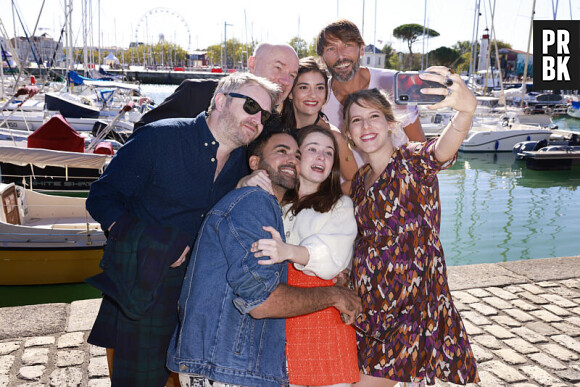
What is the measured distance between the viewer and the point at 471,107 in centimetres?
227

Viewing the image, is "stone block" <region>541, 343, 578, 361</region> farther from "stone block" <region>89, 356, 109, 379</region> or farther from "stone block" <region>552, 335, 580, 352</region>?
"stone block" <region>89, 356, 109, 379</region>

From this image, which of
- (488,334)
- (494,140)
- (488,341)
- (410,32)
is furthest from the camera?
(410,32)

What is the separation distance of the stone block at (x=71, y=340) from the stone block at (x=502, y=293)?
446cm

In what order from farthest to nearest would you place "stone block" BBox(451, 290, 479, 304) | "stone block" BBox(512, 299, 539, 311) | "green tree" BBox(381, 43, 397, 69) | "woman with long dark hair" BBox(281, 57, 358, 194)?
1. "green tree" BBox(381, 43, 397, 69)
2. "stone block" BBox(451, 290, 479, 304)
3. "stone block" BBox(512, 299, 539, 311)
4. "woman with long dark hair" BBox(281, 57, 358, 194)

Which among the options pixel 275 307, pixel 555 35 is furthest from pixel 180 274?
pixel 555 35

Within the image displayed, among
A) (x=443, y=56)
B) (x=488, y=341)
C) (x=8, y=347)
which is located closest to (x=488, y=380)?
(x=488, y=341)

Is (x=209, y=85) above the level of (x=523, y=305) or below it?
above

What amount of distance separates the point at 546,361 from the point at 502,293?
1.47 metres

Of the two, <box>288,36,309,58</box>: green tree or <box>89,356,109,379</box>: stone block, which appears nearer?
<box>89,356,109,379</box>: stone block

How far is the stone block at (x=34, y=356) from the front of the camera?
13.2 feet

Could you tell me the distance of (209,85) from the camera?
10.6ft

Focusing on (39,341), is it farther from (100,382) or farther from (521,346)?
(521,346)

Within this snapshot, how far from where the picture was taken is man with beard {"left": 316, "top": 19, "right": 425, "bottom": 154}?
3443mm

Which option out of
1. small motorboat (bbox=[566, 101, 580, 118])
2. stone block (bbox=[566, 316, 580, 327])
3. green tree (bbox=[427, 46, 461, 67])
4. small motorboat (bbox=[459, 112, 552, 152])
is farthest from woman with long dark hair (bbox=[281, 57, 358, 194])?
green tree (bbox=[427, 46, 461, 67])
